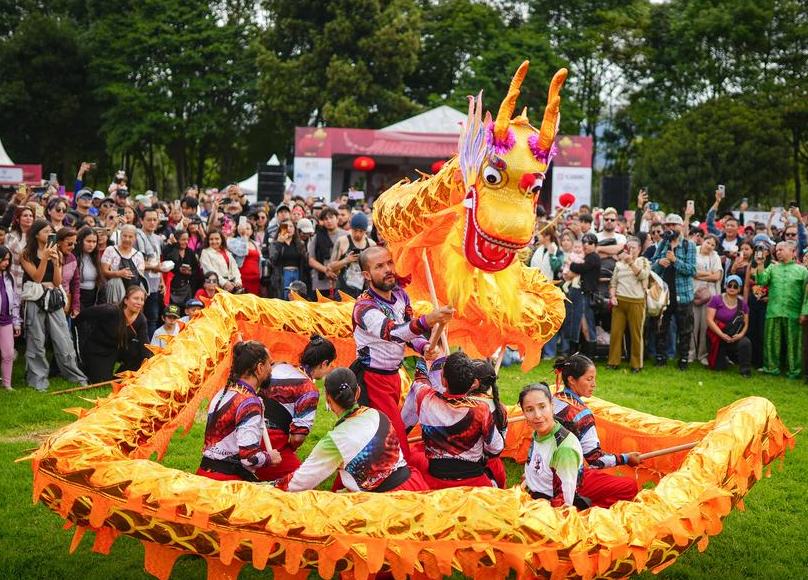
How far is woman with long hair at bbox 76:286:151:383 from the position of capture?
27.7 ft

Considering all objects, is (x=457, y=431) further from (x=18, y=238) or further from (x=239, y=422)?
(x=18, y=238)

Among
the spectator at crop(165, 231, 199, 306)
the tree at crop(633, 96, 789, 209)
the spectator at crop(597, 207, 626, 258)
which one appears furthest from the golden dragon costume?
the tree at crop(633, 96, 789, 209)

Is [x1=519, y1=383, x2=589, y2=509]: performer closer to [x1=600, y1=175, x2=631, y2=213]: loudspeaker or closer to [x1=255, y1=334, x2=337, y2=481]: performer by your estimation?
[x1=255, y1=334, x2=337, y2=481]: performer

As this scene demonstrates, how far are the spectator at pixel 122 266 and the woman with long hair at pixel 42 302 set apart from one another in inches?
19.7

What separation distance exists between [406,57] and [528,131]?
82.8 ft

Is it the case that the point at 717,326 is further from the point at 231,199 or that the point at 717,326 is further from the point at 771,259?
the point at 231,199

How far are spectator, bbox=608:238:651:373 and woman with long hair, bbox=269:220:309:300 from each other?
135 inches

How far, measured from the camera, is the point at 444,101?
31.8 m

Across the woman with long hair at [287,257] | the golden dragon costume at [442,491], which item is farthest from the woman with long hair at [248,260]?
the golden dragon costume at [442,491]

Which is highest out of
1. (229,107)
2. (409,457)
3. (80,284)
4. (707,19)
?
(707,19)

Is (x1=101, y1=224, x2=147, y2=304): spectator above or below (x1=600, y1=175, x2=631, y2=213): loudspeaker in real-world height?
below

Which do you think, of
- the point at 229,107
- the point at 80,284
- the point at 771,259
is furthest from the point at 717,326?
the point at 229,107

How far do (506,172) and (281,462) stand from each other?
2.10 m

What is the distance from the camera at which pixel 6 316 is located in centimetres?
805
